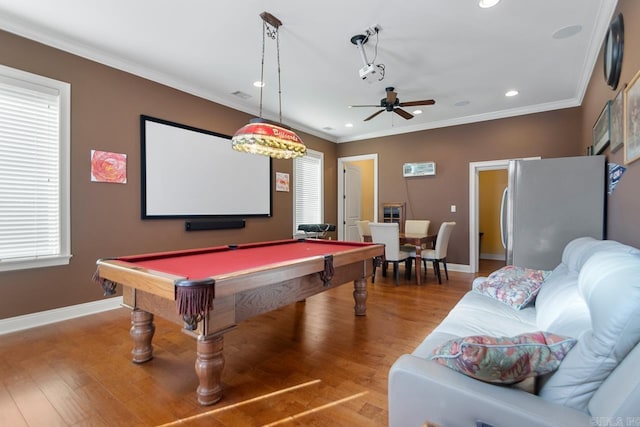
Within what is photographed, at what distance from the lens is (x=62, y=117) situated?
304 cm

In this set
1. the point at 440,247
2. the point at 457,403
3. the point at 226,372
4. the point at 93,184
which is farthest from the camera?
the point at 440,247

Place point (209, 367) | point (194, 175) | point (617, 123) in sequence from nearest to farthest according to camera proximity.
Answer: point (209, 367) → point (617, 123) → point (194, 175)

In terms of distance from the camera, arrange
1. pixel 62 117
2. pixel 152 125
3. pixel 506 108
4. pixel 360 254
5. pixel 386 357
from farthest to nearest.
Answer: pixel 506 108 → pixel 152 125 → pixel 62 117 → pixel 360 254 → pixel 386 357

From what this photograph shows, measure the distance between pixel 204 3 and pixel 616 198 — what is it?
3749 millimetres

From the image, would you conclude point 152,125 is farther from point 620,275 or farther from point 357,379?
point 620,275

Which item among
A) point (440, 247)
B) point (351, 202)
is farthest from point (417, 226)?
point (351, 202)

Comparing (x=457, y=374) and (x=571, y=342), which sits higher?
(x=571, y=342)

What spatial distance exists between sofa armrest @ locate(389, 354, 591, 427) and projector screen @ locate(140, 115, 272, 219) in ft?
11.8

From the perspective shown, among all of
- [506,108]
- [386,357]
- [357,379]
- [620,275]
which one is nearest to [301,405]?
[357,379]

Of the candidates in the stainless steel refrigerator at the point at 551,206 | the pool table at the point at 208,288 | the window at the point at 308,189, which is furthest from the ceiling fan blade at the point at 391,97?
the window at the point at 308,189

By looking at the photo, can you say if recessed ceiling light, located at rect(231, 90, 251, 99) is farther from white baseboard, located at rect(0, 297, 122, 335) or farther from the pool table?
white baseboard, located at rect(0, 297, 122, 335)

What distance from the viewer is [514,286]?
224cm

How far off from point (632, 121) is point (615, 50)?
0.84 meters

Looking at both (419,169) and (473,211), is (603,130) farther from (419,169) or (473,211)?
(419,169)
